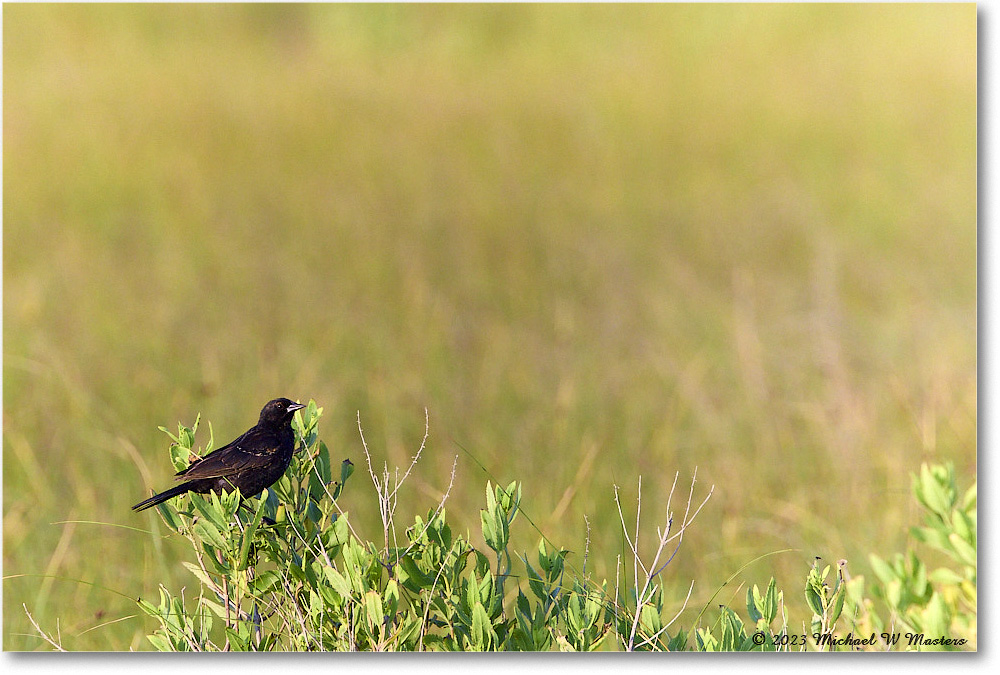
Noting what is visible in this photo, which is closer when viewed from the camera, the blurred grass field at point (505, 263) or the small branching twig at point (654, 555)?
the small branching twig at point (654, 555)

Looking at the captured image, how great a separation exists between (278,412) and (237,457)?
15 cm

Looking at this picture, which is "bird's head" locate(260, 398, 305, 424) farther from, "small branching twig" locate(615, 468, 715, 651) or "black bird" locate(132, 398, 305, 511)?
"small branching twig" locate(615, 468, 715, 651)

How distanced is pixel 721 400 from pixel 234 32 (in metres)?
2.43

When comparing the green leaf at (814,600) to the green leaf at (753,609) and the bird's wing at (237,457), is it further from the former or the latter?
the bird's wing at (237,457)

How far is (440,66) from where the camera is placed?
3264 millimetres

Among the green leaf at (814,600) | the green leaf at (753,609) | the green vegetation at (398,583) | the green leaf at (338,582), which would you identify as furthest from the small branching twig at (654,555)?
the green leaf at (338,582)

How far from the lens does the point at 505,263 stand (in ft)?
11.4

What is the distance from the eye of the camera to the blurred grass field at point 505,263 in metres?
2.75

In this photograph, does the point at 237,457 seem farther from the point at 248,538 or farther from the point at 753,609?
the point at 753,609

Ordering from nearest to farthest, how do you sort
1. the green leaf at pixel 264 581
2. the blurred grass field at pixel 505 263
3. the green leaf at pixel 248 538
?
the green leaf at pixel 248 538 → the green leaf at pixel 264 581 → the blurred grass field at pixel 505 263

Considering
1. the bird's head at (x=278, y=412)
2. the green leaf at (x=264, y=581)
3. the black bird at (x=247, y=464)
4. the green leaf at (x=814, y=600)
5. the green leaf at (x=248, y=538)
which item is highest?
the bird's head at (x=278, y=412)

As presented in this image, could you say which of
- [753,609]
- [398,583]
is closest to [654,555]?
[753,609]

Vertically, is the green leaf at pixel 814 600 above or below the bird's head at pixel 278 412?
below

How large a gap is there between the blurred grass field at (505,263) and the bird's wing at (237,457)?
0.90m
